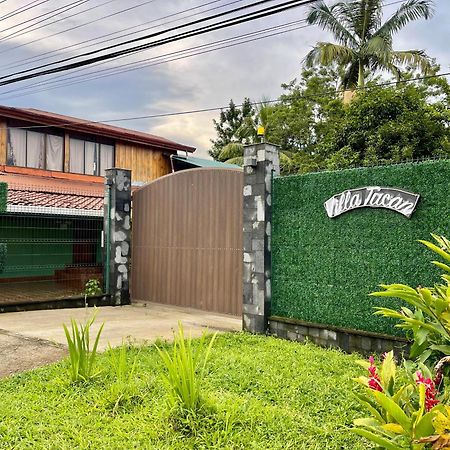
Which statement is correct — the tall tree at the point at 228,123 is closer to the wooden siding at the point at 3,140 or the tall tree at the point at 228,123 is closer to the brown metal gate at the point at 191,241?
the wooden siding at the point at 3,140

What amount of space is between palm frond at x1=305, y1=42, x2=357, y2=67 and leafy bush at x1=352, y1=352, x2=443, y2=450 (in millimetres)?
19793

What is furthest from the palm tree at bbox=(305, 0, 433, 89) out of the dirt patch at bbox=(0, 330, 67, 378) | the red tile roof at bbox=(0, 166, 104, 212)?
the dirt patch at bbox=(0, 330, 67, 378)

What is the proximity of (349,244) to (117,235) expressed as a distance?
5.23 meters

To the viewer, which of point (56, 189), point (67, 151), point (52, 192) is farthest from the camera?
point (67, 151)

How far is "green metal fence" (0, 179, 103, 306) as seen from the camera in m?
9.80

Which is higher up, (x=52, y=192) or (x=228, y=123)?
(x=228, y=123)

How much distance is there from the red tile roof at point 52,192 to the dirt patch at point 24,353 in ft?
13.8

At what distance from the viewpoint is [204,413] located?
11.0 ft

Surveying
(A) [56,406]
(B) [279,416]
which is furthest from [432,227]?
(A) [56,406]

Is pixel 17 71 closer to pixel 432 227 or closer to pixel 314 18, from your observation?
pixel 432 227

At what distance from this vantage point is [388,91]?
12961mm

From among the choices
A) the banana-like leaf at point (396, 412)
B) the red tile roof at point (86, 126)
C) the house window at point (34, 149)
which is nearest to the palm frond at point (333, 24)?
the red tile roof at point (86, 126)

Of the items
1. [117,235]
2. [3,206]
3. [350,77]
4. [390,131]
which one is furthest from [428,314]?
[350,77]

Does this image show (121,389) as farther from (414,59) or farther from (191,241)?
(414,59)
